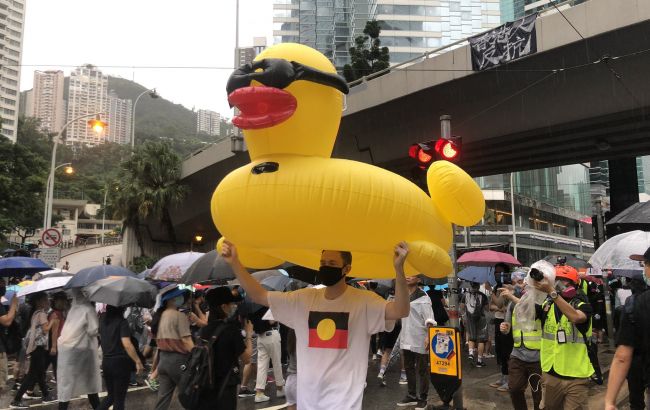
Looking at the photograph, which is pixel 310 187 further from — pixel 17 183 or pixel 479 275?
pixel 17 183

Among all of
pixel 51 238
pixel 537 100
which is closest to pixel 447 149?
pixel 537 100

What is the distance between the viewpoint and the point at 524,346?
5902 mm

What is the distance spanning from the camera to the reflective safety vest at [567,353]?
4.68m

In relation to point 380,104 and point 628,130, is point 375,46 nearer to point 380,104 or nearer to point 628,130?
point 380,104

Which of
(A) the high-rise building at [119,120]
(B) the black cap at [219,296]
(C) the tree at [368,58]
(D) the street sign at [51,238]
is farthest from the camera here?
(A) the high-rise building at [119,120]

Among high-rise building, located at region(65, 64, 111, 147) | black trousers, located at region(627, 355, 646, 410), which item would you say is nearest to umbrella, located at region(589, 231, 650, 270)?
black trousers, located at region(627, 355, 646, 410)

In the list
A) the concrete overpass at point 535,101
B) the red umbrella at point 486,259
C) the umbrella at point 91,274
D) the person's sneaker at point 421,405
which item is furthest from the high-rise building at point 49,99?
the person's sneaker at point 421,405

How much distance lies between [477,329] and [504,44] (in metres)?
7.44

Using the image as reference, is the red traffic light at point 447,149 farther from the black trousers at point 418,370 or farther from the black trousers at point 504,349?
the black trousers at point 504,349

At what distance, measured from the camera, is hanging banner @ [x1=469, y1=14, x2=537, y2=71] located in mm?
13406

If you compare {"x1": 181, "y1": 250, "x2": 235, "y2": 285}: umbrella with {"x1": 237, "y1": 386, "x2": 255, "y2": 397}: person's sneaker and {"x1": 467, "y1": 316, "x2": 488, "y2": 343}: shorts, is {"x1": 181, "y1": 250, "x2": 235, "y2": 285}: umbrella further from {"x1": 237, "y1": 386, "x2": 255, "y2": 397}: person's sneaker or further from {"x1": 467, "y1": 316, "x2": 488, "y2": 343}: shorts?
{"x1": 467, "y1": 316, "x2": 488, "y2": 343}: shorts

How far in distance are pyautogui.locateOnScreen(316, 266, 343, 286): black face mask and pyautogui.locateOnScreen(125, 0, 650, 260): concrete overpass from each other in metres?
11.9

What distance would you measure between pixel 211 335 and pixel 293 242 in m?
1.81

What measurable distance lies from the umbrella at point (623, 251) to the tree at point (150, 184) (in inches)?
1048
